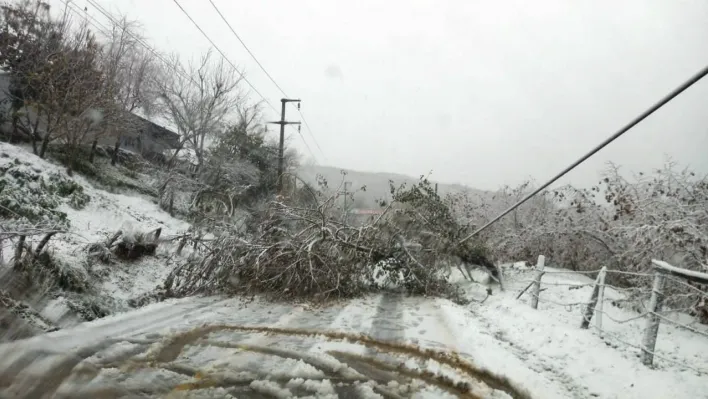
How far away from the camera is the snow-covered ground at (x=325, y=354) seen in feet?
8.75

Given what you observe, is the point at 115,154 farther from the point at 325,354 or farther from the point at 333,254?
the point at 325,354

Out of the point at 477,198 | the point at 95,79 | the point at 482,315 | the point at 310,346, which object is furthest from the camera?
the point at 477,198

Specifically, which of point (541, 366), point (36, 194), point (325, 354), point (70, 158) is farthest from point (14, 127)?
point (541, 366)

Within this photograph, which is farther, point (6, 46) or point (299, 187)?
point (6, 46)

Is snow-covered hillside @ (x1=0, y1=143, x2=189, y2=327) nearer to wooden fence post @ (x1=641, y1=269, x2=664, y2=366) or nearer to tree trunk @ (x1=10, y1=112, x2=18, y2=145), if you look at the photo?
tree trunk @ (x1=10, y1=112, x2=18, y2=145)

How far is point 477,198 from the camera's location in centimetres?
1706

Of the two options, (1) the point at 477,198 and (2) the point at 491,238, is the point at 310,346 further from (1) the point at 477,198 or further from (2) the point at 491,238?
(1) the point at 477,198

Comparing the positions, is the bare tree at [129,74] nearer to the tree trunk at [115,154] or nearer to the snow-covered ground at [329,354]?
the tree trunk at [115,154]

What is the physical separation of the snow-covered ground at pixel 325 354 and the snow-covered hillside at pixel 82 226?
92 centimetres

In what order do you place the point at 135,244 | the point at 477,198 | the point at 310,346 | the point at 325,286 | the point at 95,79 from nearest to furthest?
the point at 310,346, the point at 325,286, the point at 135,244, the point at 95,79, the point at 477,198

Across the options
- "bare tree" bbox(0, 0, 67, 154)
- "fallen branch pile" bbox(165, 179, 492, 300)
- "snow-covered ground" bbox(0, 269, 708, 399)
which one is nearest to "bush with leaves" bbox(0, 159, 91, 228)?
"bare tree" bbox(0, 0, 67, 154)

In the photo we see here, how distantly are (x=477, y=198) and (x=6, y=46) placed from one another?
1855 centimetres

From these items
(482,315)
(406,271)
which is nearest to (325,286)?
(406,271)

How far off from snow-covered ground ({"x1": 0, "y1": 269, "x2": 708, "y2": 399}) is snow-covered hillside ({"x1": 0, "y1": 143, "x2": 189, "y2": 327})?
924 mm
